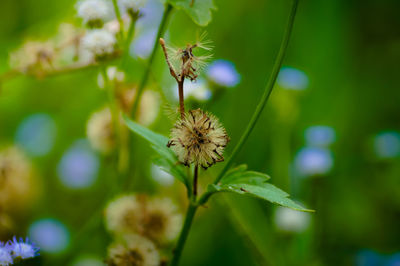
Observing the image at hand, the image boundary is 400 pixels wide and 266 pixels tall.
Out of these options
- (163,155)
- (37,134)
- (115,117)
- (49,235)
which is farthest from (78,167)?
(163,155)

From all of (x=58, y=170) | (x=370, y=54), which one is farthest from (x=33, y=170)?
(x=370, y=54)

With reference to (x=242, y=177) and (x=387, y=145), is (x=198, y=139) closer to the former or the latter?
(x=242, y=177)

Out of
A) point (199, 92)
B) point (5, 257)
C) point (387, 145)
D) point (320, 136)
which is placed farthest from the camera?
point (387, 145)

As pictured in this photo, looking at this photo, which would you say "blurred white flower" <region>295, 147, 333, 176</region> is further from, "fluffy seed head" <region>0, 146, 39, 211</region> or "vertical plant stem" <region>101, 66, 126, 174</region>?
"fluffy seed head" <region>0, 146, 39, 211</region>

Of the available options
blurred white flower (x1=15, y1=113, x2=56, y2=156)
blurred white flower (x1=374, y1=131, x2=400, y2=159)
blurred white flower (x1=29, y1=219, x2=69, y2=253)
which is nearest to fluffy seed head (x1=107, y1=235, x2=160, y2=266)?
blurred white flower (x1=29, y1=219, x2=69, y2=253)

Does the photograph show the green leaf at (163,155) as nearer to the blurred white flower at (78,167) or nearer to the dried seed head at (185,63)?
the dried seed head at (185,63)
